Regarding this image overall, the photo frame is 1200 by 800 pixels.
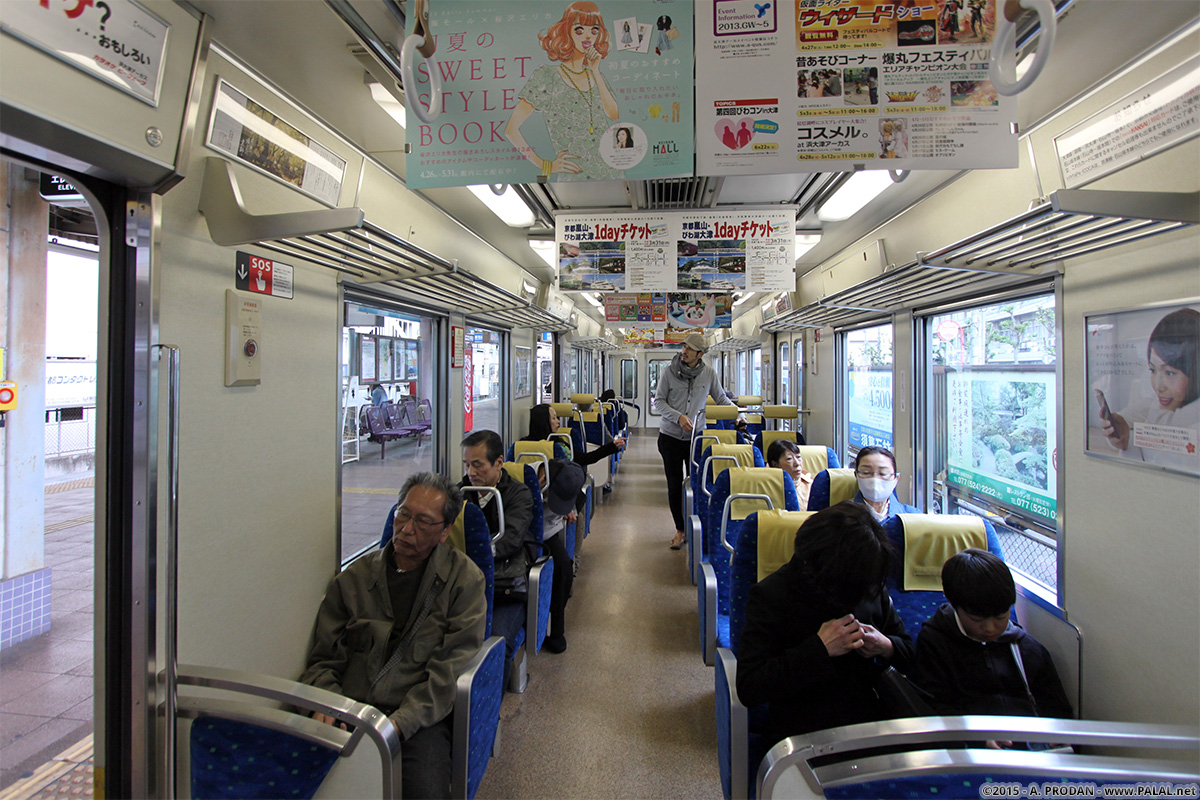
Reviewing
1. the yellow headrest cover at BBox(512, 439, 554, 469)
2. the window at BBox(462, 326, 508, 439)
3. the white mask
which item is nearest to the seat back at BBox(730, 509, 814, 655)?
the white mask

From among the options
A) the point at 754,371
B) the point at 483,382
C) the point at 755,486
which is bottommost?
the point at 755,486

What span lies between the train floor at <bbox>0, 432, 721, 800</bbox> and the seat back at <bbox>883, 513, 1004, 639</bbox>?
108 centimetres

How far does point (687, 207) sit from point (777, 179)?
927 mm

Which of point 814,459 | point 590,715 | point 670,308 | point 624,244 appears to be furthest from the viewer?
point 670,308

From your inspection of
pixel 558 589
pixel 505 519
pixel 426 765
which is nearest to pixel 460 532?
pixel 505 519

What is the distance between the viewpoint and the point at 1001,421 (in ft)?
10.7

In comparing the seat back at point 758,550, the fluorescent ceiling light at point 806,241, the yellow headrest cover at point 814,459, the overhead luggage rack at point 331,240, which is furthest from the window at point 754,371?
the seat back at point 758,550

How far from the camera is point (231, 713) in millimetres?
1463

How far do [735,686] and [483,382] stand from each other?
17.0 ft

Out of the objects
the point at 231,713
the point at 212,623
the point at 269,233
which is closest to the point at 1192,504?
the point at 231,713

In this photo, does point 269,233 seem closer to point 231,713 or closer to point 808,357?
point 231,713

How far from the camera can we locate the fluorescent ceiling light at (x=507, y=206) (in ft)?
12.1

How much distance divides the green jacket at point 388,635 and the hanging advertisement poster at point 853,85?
1.82m

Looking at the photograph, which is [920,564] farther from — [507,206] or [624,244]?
[507,206]
